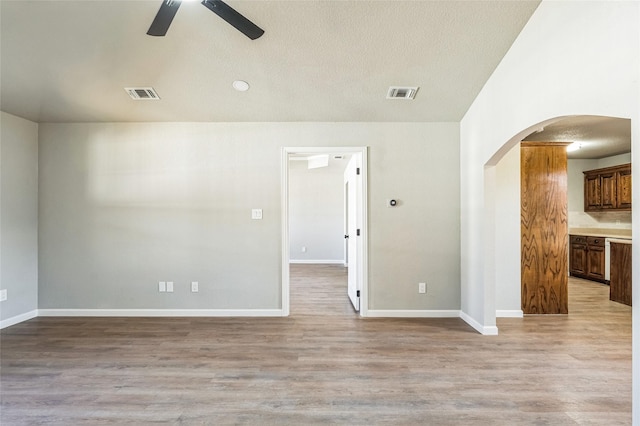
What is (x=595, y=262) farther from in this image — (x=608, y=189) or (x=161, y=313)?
(x=161, y=313)

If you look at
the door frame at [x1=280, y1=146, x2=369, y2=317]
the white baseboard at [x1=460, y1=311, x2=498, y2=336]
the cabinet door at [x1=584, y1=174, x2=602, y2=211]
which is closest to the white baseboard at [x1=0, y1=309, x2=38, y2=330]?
the door frame at [x1=280, y1=146, x2=369, y2=317]

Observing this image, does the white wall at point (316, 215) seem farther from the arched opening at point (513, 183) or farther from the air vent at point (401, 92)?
the air vent at point (401, 92)

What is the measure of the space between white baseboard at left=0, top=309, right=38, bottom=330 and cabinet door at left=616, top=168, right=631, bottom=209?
362 inches

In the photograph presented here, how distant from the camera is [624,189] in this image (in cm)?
579

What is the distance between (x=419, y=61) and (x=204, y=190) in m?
2.83

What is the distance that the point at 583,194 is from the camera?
683cm

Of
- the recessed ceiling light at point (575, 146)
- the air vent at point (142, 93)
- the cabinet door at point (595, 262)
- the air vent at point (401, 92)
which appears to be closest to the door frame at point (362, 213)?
the air vent at point (401, 92)

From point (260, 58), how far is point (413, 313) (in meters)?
3.32

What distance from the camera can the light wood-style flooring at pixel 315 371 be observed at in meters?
2.06

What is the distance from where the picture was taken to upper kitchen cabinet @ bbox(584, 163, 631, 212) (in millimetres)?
5746

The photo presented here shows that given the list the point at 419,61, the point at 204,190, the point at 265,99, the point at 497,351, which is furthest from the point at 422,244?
the point at 204,190

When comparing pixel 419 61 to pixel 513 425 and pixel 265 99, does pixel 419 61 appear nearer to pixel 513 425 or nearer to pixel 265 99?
pixel 265 99

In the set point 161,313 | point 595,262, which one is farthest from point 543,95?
point 595,262

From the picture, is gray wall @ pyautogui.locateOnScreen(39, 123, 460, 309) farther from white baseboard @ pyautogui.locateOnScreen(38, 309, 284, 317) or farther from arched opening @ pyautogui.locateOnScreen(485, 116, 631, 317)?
arched opening @ pyautogui.locateOnScreen(485, 116, 631, 317)
